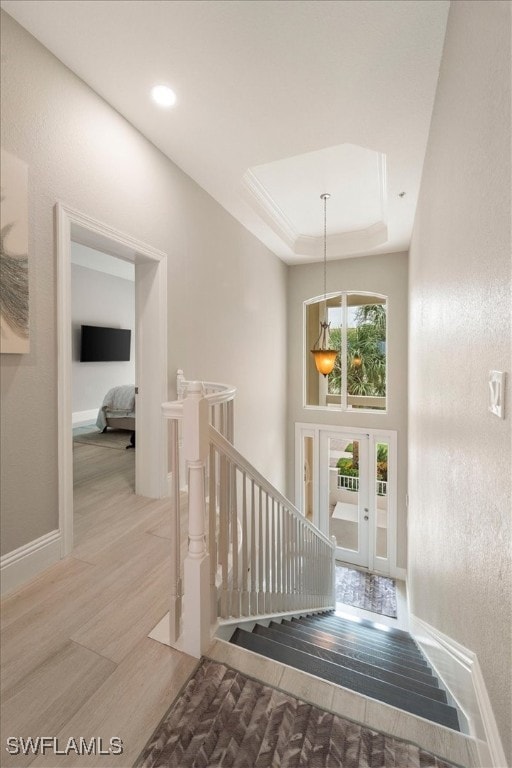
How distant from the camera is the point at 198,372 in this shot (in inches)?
137

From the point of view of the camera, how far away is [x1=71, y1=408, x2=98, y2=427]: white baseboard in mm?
6207

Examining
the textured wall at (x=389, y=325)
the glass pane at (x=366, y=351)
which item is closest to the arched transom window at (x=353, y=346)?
the glass pane at (x=366, y=351)

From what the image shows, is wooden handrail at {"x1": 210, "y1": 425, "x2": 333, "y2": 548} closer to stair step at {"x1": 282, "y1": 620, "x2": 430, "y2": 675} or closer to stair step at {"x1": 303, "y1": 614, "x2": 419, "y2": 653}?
stair step at {"x1": 282, "y1": 620, "x2": 430, "y2": 675}

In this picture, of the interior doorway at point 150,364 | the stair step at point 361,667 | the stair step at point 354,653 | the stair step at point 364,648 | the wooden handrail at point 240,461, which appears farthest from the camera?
the interior doorway at point 150,364

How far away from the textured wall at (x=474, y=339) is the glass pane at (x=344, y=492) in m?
3.98

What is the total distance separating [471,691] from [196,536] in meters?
1.13

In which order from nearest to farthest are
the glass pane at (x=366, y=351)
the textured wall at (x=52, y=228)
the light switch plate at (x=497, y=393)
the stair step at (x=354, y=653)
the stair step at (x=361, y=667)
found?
the light switch plate at (x=497, y=393)
the stair step at (x=361, y=667)
the textured wall at (x=52, y=228)
the stair step at (x=354, y=653)
the glass pane at (x=366, y=351)

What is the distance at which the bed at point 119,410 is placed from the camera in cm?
509

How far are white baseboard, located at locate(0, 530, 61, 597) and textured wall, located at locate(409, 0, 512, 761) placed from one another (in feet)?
6.82

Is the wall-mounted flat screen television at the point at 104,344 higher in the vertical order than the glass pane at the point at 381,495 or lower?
higher

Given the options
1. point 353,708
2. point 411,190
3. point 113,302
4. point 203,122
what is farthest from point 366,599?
point 113,302

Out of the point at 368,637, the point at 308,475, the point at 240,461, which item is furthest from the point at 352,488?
the point at 240,461

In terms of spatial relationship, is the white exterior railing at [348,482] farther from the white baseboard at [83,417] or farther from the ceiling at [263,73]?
the white baseboard at [83,417]

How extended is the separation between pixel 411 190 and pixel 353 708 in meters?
3.98
